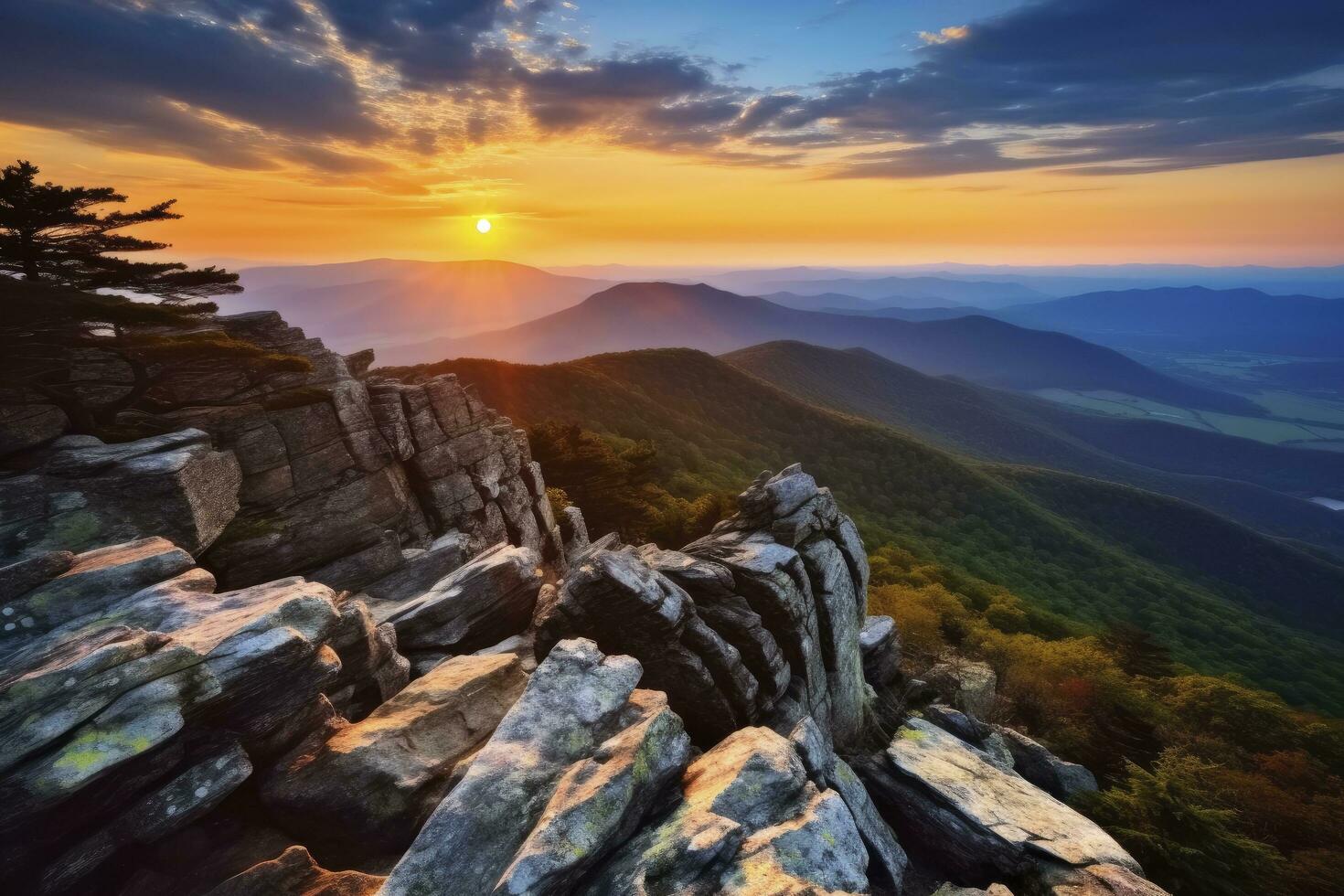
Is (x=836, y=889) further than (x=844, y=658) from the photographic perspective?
No

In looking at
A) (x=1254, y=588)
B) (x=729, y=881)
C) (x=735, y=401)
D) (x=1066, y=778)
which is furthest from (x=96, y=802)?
(x=1254, y=588)

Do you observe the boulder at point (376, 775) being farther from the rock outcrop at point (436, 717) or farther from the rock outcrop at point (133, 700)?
the rock outcrop at point (133, 700)

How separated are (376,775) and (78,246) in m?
29.0

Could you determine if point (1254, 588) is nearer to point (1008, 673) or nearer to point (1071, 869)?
point (1008, 673)

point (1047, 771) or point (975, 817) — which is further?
point (1047, 771)

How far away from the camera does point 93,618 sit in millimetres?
16016

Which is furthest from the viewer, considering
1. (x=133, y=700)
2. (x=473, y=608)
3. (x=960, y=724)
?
(x=960, y=724)

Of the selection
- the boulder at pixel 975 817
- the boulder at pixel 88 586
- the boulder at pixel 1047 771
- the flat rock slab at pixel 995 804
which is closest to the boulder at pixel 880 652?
the boulder at pixel 1047 771

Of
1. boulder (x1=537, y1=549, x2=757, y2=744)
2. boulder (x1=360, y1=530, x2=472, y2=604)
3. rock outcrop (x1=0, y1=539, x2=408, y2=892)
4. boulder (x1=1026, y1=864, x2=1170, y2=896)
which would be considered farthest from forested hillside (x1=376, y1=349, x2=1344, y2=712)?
rock outcrop (x1=0, y1=539, x2=408, y2=892)

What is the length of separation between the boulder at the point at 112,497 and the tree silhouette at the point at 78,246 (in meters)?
9.51

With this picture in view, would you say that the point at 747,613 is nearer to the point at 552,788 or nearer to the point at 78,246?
the point at 552,788

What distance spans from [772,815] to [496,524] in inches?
1087

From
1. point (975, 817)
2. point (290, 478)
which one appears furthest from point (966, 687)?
point (290, 478)

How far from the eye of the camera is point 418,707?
18156mm
